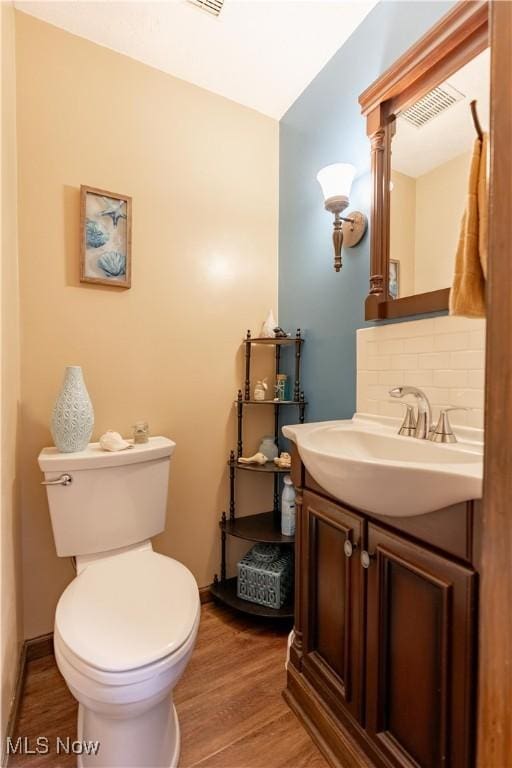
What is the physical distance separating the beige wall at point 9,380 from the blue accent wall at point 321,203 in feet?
3.87

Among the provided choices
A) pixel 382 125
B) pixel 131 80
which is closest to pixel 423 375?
pixel 382 125

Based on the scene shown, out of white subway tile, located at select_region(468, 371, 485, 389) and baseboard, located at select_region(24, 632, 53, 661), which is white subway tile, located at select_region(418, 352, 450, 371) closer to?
white subway tile, located at select_region(468, 371, 485, 389)

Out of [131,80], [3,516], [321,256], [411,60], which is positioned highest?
[131,80]

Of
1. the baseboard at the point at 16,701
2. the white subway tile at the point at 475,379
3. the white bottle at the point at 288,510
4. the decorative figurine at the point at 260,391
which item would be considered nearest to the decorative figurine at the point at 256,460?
the white bottle at the point at 288,510

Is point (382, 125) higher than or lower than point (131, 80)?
lower

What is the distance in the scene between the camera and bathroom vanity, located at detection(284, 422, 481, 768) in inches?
27.7

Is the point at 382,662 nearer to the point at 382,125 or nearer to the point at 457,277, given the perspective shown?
the point at 457,277

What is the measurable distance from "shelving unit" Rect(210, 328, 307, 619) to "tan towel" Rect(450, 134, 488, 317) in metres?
1.03

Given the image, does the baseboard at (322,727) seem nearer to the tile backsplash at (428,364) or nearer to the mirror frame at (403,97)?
the tile backsplash at (428,364)

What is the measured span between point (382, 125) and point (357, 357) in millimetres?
830

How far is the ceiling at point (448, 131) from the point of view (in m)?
1.04

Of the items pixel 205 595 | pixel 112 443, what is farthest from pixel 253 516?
pixel 112 443

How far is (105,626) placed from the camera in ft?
3.09

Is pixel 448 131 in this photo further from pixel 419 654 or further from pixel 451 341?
pixel 419 654
